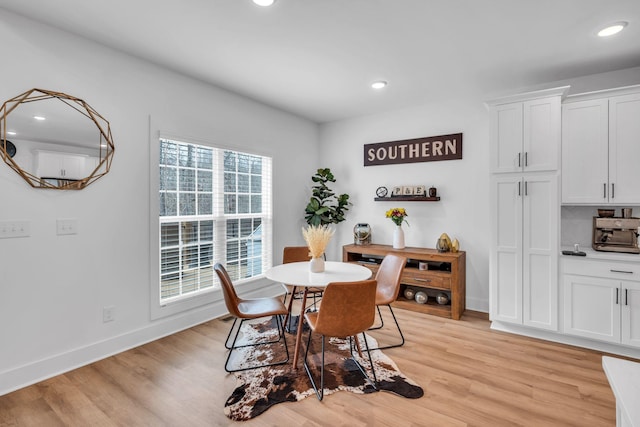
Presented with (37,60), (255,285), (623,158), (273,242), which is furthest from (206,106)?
(623,158)

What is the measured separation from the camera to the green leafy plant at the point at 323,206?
15.4ft

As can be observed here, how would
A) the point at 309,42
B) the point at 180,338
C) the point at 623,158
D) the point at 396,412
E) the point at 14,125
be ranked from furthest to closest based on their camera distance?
1. the point at 180,338
2. the point at 623,158
3. the point at 309,42
4. the point at 14,125
5. the point at 396,412

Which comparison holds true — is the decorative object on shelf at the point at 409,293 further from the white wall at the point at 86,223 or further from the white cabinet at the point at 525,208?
the white wall at the point at 86,223

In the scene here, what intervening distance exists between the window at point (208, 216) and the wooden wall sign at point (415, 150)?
62.0 inches

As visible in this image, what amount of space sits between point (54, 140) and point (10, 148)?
27 cm

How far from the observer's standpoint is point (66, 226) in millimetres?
2516

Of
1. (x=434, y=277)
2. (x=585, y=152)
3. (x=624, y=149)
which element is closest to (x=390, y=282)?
(x=434, y=277)

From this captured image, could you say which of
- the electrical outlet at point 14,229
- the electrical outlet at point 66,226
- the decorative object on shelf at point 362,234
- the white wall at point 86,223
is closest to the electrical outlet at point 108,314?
the white wall at point 86,223

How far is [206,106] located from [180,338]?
8.08ft

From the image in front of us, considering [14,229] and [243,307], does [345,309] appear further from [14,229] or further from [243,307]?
[14,229]

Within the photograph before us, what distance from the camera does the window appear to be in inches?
127

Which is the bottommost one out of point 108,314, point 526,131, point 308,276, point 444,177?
point 108,314

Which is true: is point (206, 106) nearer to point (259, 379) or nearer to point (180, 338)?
point (180, 338)

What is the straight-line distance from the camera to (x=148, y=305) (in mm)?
3043
